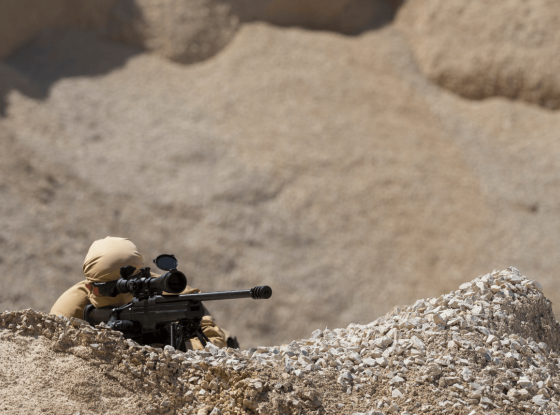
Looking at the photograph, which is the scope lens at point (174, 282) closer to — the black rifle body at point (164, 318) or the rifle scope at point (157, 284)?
the rifle scope at point (157, 284)

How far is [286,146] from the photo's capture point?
42.6 ft

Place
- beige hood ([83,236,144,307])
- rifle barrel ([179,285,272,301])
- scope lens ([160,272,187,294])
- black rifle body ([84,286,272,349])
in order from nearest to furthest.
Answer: rifle barrel ([179,285,272,301]) < scope lens ([160,272,187,294]) < black rifle body ([84,286,272,349]) < beige hood ([83,236,144,307])

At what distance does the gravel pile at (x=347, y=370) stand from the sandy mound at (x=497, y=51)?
12.5 meters

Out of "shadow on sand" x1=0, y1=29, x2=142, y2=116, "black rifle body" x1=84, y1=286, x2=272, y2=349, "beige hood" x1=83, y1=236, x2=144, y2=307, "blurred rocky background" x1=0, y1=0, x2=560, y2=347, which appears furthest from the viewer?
"shadow on sand" x1=0, y1=29, x2=142, y2=116

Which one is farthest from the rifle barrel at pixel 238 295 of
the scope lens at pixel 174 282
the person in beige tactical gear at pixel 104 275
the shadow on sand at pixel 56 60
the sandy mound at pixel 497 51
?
the sandy mound at pixel 497 51

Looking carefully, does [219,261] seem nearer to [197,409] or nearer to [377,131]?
[377,131]

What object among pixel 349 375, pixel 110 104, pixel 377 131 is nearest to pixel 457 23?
pixel 377 131

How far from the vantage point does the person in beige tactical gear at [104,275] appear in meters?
3.59

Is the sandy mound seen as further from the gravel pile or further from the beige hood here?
the beige hood

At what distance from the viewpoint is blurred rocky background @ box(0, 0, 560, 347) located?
11.1 meters

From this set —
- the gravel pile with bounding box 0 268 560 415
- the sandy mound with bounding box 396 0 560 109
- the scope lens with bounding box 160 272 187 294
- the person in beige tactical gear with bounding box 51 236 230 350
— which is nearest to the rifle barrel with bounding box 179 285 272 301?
the scope lens with bounding box 160 272 187 294

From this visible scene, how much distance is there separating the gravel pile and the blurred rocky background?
293 inches

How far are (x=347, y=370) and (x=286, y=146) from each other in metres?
10.2

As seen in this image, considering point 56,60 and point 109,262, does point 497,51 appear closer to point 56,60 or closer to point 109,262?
point 56,60
